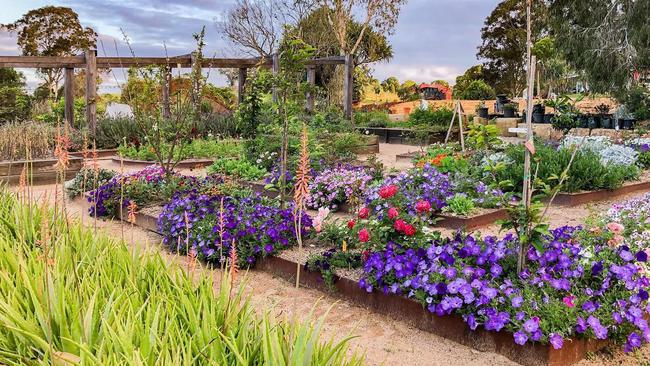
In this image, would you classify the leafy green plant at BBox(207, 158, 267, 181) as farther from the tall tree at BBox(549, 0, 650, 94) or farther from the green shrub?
the tall tree at BBox(549, 0, 650, 94)

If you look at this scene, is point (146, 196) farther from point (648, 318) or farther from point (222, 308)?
point (648, 318)

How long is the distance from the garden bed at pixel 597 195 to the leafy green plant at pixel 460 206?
1.47 m

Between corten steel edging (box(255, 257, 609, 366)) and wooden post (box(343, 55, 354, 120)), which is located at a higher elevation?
wooden post (box(343, 55, 354, 120))

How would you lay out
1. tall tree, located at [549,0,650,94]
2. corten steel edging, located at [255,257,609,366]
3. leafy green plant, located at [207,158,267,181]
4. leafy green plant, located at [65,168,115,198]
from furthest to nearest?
tall tree, located at [549,0,650,94], leafy green plant, located at [207,158,267,181], leafy green plant, located at [65,168,115,198], corten steel edging, located at [255,257,609,366]

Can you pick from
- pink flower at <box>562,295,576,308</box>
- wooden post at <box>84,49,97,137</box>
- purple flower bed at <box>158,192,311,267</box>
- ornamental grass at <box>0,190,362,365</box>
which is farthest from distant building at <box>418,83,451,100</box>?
ornamental grass at <box>0,190,362,365</box>

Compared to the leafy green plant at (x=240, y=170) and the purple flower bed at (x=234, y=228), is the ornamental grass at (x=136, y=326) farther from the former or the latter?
the leafy green plant at (x=240, y=170)

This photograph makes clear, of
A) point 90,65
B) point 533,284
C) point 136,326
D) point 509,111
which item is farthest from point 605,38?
point 136,326

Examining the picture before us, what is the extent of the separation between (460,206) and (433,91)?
27593mm

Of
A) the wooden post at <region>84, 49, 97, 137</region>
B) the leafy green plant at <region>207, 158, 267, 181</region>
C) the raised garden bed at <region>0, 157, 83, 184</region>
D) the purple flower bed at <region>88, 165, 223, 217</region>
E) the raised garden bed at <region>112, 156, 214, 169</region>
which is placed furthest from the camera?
the wooden post at <region>84, 49, 97, 137</region>

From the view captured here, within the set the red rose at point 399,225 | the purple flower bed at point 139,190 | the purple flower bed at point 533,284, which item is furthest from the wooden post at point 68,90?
the purple flower bed at point 533,284

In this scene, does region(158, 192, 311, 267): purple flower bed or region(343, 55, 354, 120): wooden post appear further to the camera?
region(343, 55, 354, 120): wooden post

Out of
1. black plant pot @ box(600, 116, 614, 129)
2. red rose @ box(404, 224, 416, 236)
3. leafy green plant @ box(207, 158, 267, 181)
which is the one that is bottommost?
red rose @ box(404, 224, 416, 236)

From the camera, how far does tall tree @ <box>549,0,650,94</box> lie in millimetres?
18516

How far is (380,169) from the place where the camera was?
7.41 meters
